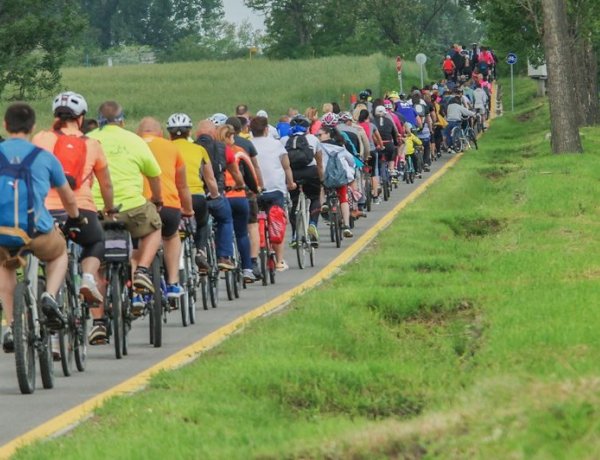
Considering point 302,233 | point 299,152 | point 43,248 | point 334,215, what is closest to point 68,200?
point 43,248

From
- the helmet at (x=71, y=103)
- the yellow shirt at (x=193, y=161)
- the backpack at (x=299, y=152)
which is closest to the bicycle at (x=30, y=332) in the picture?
the helmet at (x=71, y=103)

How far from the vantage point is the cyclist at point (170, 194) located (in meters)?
16.0

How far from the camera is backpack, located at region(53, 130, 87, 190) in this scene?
13.4m

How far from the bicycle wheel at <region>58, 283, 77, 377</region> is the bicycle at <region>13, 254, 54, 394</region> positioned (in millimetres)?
493

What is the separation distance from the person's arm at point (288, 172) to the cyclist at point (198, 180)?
10.7ft

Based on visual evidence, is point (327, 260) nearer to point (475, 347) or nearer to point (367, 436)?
point (475, 347)

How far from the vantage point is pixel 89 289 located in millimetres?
13570

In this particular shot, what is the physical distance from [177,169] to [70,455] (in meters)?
7.21

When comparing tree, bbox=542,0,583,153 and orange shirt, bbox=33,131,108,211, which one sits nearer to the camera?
orange shirt, bbox=33,131,108,211

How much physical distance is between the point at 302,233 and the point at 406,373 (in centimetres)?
1122

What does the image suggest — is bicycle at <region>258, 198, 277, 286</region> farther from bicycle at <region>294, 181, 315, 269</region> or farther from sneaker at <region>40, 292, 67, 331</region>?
sneaker at <region>40, 292, 67, 331</region>

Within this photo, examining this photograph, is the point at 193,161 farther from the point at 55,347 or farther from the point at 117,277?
the point at 55,347

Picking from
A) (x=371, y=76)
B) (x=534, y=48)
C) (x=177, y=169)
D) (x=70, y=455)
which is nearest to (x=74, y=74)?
(x=371, y=76)

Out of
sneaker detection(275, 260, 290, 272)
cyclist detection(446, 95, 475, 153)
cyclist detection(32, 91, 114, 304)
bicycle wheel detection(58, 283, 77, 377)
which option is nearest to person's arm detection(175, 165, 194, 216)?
cyclist detection(32, 91, 114, 304)
